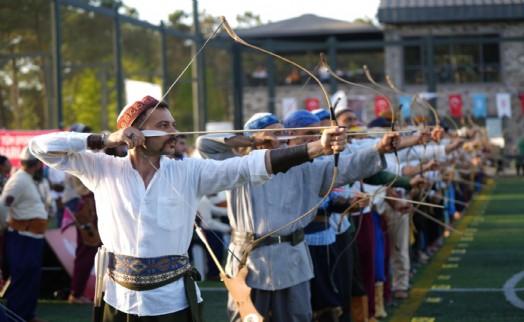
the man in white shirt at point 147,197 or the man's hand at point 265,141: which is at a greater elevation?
the man's hand at point 265,141

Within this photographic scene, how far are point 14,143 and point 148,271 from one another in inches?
269

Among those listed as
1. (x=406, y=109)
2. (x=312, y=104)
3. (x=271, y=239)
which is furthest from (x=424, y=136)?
(x=312, y=104)

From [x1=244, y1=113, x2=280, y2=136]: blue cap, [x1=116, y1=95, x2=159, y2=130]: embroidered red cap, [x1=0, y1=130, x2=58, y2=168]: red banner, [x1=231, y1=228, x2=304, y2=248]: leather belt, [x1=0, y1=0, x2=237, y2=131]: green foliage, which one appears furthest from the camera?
[x1=0, y1=0, x2=237, y2=131]: green foliage

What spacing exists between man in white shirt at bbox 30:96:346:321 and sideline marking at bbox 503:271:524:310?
5.58 metres

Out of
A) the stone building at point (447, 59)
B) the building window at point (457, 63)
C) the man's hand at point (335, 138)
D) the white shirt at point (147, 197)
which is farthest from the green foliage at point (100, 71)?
the man's hand at point (335, 138)

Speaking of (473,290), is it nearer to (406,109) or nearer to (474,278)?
(474,278)

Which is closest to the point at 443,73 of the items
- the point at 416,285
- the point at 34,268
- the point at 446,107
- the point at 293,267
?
the point at 446,107

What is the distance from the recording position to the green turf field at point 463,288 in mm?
9672

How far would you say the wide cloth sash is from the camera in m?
4.87

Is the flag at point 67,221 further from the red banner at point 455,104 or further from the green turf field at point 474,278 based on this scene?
the red banner at point 455,104

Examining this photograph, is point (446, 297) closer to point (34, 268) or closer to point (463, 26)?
point (34, 268)

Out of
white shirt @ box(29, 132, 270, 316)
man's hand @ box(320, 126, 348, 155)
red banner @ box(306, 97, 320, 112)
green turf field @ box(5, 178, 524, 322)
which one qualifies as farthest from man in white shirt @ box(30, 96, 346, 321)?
red banner @ box(306, 97, 320, 112)

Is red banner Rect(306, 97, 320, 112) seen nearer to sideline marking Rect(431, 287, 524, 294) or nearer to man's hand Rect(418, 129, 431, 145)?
sideline marking Rect(431, 287, 524, 294)

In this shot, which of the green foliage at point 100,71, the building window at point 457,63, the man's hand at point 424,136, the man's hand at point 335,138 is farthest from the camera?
the building window at point 457,63
